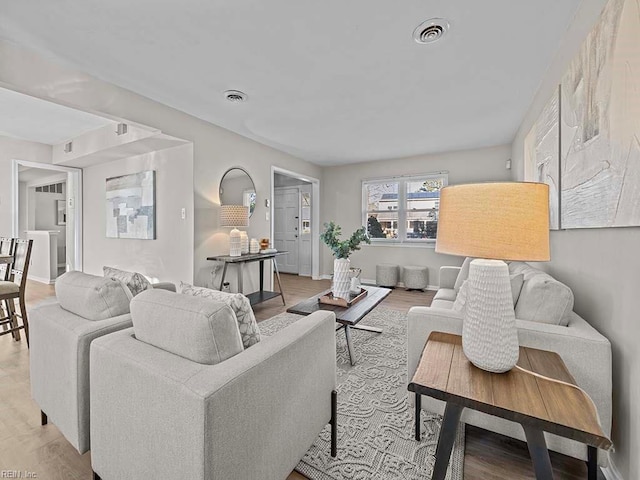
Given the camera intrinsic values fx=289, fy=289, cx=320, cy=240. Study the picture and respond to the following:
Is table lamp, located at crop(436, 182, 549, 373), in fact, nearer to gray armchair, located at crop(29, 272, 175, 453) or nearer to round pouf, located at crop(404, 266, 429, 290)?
gray armchair, located at crop(29, 272, 175, 453)

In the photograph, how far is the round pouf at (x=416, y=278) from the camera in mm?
4793

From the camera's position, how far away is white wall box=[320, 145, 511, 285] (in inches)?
179

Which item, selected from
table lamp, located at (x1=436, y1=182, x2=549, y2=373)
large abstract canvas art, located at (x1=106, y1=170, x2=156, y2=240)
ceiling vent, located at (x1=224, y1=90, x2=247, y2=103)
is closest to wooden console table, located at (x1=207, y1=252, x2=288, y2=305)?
large abstract canvas art, located at (x1=106, y1=170, x2=156, y2=240)

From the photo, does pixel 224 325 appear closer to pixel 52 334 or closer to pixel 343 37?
pixel 52 334

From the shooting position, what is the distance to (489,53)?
2.09 meters

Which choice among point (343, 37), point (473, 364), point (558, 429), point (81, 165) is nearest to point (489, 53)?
point (343, 37)

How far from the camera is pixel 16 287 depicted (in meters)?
2.51

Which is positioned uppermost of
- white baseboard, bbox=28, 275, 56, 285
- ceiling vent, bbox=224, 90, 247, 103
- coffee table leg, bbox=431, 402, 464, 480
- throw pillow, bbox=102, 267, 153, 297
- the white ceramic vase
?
ceiling vent, bbox=224, 90, 247, 103

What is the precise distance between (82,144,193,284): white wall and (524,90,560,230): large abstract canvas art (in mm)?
3397

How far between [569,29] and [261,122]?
2791 millimetres

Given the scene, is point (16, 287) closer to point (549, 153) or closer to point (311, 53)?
point (311, 53)

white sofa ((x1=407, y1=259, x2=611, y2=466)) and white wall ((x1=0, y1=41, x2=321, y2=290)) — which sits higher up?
white wall ((x1=0, y1=41, x2=321, y2=290))

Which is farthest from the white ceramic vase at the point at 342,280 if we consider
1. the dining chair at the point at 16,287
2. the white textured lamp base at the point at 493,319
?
the dining chair at the point at 16,287

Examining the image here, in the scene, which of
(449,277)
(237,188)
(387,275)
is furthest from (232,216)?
(387,275)
